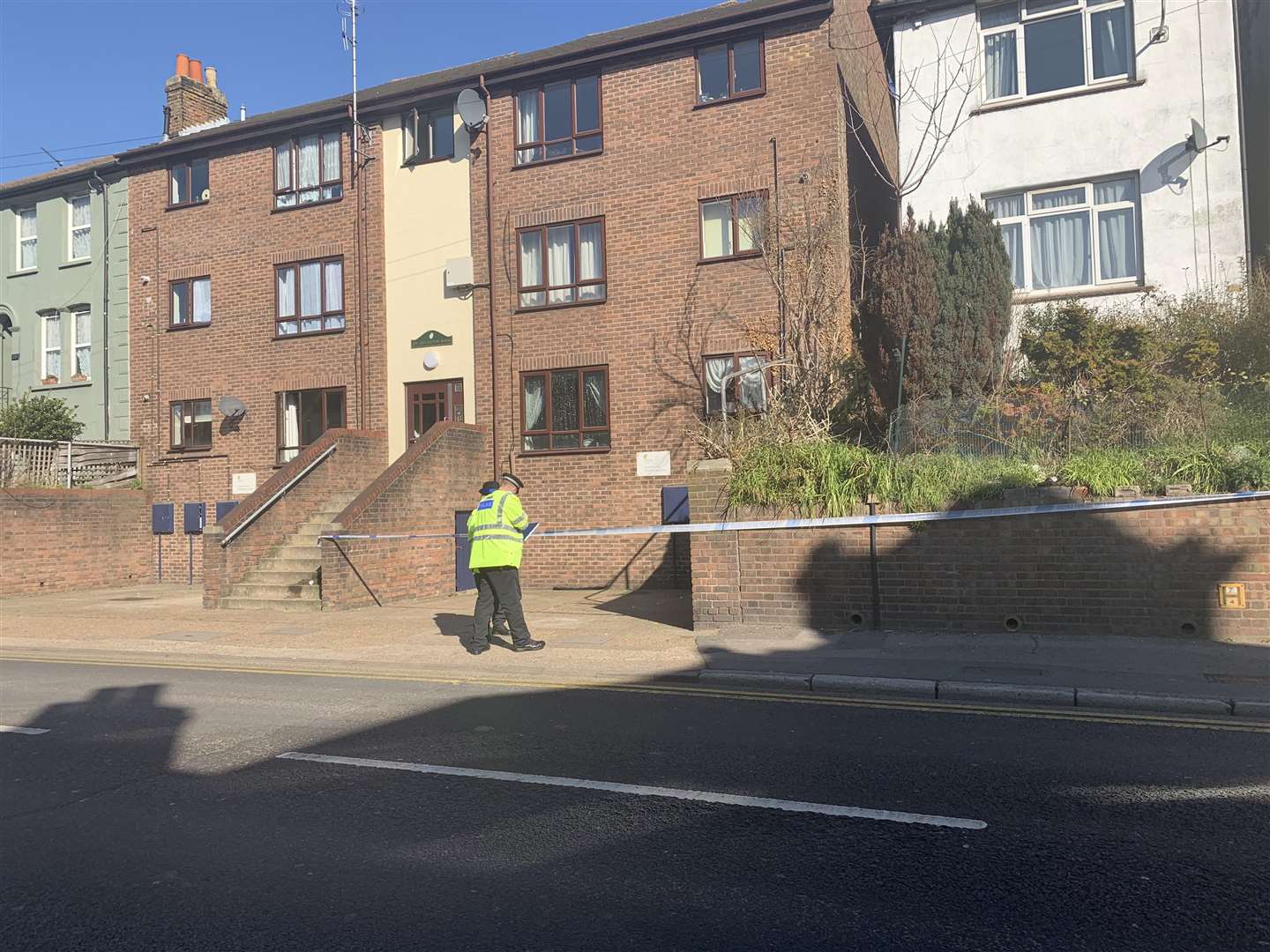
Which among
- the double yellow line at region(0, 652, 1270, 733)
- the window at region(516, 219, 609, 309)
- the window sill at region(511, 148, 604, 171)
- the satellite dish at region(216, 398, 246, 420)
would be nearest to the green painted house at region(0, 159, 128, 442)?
the satellite dish at region(216, 398, 246, 420)

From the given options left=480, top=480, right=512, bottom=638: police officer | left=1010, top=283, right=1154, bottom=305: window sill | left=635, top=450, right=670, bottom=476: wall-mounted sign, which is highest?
left=1010, top=283, right=1154, bottom=305: window sill

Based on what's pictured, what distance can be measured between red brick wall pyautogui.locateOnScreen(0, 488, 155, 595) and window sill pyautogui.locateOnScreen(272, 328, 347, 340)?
467cm

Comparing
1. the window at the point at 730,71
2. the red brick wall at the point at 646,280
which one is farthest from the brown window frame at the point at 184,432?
the window at the point at 730,71

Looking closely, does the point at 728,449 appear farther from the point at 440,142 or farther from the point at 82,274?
the point at 82,274

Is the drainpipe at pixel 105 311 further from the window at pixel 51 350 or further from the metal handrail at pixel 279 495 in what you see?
the metal handrail at pixel 279 495

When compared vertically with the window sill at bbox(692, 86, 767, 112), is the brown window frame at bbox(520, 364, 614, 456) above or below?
below

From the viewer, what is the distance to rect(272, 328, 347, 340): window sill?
2056 centimetres

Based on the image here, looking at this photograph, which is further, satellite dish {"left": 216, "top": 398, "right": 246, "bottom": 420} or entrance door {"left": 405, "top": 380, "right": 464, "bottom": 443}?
satellite dish {"left": 216, "top": 398, "right": 246, "bottom": 420}

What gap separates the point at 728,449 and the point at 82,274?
19.4m

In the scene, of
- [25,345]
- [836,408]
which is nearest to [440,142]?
[836,408]

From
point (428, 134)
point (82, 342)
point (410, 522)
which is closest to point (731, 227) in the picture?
point (428, 134)

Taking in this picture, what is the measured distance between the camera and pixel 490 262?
19.1 metres

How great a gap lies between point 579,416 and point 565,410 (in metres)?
0.33

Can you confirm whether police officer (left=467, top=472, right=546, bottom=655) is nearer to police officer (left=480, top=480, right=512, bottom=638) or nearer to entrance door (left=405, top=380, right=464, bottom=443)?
police officer (left=480, top=480, right=512, bottom=638)
